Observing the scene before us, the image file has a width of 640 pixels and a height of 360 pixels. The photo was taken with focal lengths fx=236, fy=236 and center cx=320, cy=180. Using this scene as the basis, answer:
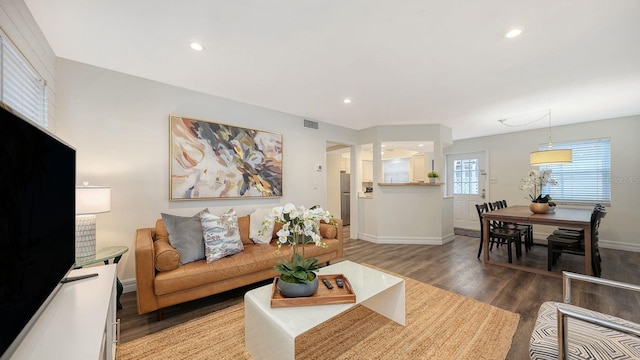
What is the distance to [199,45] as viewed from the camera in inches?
80.7

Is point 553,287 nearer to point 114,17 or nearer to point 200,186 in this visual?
point 200,186

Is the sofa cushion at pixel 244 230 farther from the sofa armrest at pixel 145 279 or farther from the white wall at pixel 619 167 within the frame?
the white wall at pixel 619 167

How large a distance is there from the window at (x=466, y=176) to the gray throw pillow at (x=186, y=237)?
6235 millimetres

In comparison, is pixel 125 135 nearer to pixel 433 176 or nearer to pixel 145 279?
pixel 145 279

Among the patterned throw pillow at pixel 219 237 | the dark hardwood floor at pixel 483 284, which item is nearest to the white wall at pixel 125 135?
the patterned throw pillow at pixel 219 237

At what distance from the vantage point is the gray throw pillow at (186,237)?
232cm

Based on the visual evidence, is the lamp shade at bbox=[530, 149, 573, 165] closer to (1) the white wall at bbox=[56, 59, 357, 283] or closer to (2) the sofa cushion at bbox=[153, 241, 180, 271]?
(1) the white wall at bbox=[56, 59, 357, 283]

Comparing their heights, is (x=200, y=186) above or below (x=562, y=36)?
below

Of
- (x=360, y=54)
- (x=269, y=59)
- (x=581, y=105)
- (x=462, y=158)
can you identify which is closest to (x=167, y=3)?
(x=269, y=59)

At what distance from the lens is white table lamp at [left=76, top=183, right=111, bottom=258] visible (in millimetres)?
1942

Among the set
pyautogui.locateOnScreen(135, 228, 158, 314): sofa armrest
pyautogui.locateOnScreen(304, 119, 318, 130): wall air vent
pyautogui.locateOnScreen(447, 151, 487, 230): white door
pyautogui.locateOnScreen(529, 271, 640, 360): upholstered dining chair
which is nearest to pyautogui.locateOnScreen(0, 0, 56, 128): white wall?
pyautogui.locateOnScreen(135, 228, 158, 314): sofa armrest

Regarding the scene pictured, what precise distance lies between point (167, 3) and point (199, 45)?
0.47m

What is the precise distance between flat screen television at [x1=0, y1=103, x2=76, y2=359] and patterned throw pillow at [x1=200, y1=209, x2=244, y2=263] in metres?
1.18

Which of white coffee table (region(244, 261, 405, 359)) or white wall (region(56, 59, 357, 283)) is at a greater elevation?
white wall (region(56, 59, 357, 283))
